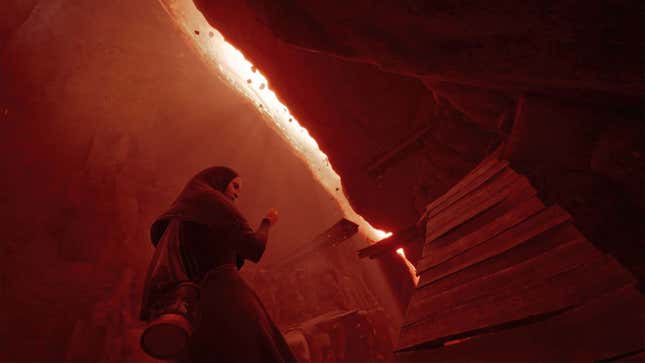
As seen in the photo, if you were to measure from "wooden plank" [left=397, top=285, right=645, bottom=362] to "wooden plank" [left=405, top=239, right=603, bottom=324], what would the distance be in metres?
0.30

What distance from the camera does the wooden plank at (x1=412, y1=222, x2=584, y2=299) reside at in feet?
6.55

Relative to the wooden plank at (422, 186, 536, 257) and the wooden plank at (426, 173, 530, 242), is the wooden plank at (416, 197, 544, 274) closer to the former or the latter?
the wooden plank at (422, 186, 536, 257)

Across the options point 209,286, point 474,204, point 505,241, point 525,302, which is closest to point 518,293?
point 525,302

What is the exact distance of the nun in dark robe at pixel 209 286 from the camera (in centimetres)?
280

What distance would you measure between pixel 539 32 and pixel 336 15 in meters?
1.95


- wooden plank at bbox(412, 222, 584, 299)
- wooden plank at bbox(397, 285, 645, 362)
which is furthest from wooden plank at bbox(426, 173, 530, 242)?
wooden plank at bbox(397, 285, 645, 362)

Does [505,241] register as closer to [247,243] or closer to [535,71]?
[535,71]

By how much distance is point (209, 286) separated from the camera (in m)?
3.30

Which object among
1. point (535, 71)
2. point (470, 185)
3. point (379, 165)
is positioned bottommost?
point (470, 185)

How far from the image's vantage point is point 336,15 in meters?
3.44

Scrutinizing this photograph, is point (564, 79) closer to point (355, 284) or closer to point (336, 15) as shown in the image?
point (336, 15)

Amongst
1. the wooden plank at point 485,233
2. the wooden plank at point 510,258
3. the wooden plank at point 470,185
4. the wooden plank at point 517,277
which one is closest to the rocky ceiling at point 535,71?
the wooden plank at point 470,185

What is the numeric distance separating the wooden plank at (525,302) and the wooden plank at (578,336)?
0.05 metres

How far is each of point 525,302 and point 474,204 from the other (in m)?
1.53
